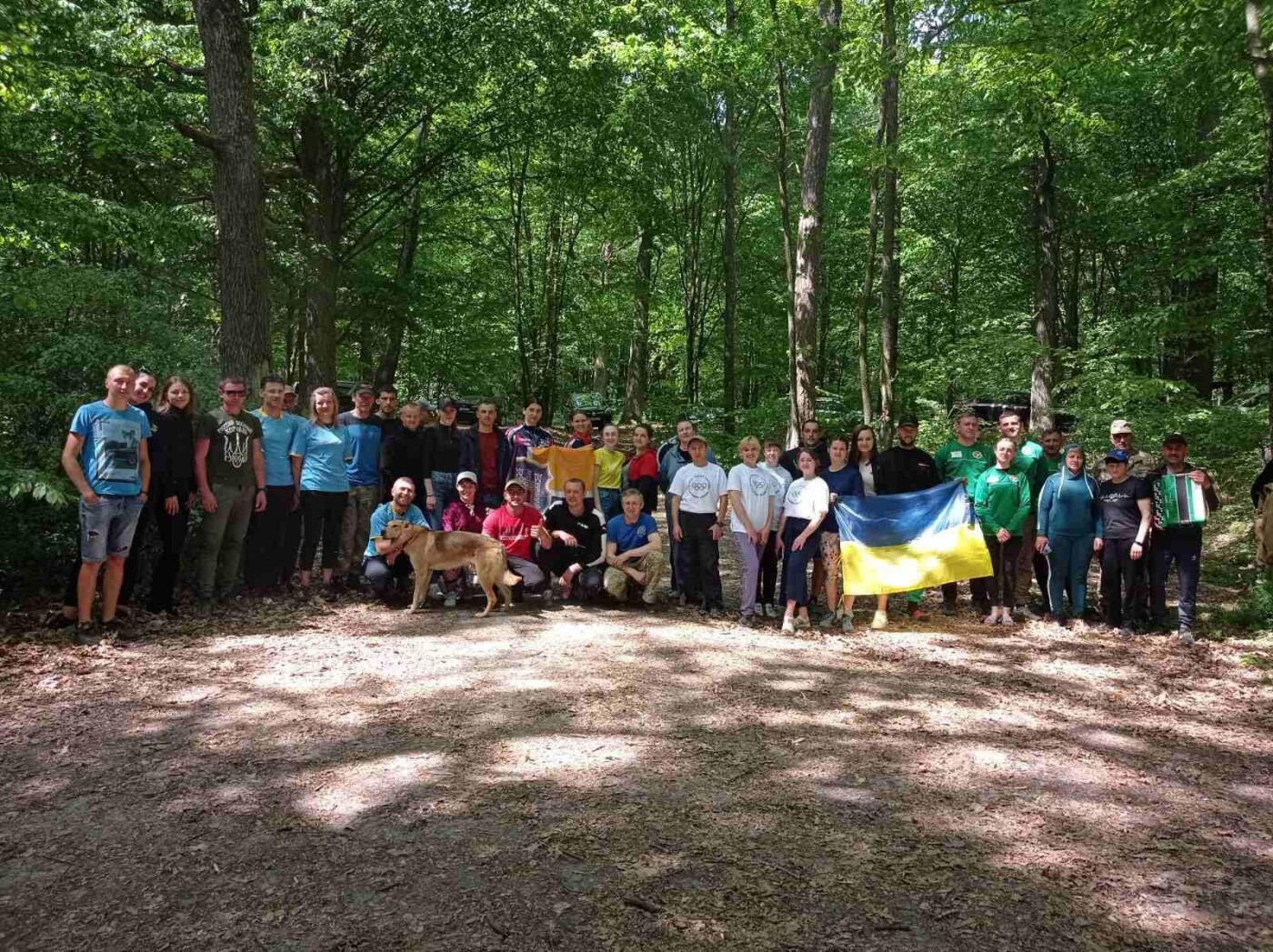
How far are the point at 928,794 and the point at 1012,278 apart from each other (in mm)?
23590

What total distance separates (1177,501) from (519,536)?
5.90 meters

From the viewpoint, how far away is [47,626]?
20.0 ft

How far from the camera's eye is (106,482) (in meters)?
5.77

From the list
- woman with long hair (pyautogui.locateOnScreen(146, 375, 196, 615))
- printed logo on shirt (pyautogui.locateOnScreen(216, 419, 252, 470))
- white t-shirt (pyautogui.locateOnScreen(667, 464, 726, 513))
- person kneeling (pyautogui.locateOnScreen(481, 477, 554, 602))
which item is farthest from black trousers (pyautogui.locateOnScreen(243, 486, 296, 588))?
white t-shirt (pyautogui.locateOnScreen(667, 464, 726, 513))

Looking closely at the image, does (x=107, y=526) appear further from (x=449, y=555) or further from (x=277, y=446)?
(x=449, y=555)

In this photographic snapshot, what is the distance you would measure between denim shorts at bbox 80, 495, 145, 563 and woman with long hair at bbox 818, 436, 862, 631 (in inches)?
225

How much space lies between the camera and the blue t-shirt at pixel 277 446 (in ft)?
24.1

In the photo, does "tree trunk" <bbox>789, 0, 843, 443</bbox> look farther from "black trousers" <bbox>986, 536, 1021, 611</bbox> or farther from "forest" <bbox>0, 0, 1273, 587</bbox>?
"black trousers" <bbox>986, 536, 1021, 611</bbox>

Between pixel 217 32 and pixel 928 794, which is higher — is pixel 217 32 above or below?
above

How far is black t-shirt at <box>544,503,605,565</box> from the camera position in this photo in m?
8.01

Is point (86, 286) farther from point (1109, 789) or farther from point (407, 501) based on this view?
point (1109, 789)

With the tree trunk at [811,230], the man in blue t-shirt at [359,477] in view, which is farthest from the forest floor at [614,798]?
the tree trunk at [811,230]

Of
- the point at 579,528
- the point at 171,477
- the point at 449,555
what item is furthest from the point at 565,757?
the point at 171,477

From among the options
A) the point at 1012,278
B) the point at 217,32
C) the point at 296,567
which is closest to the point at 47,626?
the point at 296,567
